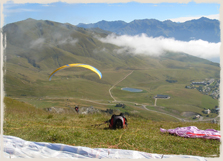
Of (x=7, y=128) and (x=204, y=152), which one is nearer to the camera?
(x=204, y=152)

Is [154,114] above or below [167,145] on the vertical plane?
below

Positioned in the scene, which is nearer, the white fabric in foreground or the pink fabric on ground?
the white fabric in foreground

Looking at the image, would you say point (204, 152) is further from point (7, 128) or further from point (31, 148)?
point (7, 128)

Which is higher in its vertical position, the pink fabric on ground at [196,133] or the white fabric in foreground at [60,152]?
the white fabric in foreground at [60,152]

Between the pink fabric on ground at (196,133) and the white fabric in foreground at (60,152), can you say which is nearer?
the white fabric in foreground at (60,152)

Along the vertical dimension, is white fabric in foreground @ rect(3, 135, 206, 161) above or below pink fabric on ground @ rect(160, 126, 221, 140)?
above

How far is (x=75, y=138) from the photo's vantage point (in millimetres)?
10539

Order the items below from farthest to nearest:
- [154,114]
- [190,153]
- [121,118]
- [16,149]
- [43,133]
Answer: [154,114], [121,118], [43,133], [190,153], [16,149]

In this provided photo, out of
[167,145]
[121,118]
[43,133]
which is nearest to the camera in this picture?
[167,145]

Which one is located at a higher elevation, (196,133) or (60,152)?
(60,152)

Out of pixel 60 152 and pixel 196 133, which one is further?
pixel 196 133

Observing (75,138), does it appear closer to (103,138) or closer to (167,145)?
(103,138)

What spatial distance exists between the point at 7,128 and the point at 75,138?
4773mm

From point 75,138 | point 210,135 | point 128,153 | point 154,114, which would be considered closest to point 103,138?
point 75,138
